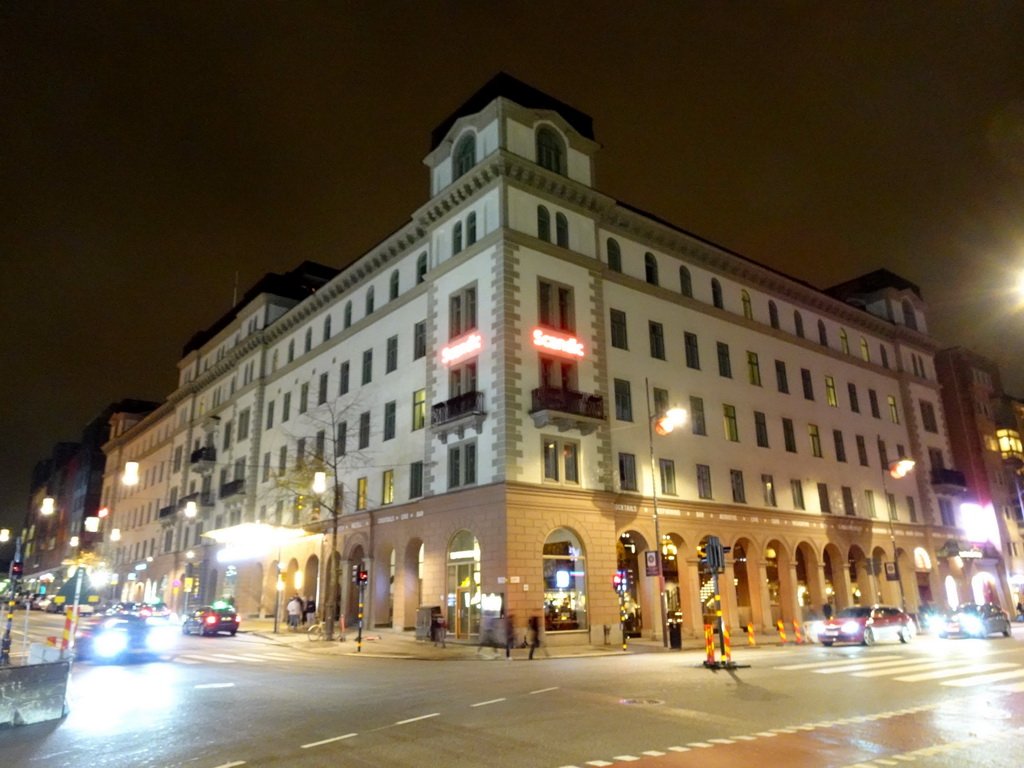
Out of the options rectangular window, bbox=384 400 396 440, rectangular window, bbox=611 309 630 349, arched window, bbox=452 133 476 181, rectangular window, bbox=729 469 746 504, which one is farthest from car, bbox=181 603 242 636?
rectangular window, bbox=729 469 746 504

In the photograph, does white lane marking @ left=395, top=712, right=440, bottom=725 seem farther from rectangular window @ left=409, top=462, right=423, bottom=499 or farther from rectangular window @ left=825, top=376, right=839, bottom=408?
rectangular window @ left=825, top=376, right=839, bottom=408

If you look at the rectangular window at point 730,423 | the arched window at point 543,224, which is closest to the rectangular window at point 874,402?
the rectangular window at point 730,423

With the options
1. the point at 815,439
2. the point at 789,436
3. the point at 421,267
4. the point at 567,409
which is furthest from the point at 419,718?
the point at 815,439

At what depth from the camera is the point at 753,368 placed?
43.3 metres

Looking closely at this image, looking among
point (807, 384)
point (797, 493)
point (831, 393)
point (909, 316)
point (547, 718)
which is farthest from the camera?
point (909, 316)

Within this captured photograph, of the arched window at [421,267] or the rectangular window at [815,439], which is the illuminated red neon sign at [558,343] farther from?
the rectangular window at [815,439]

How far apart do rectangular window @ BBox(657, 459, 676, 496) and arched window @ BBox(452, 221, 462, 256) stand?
14.4m

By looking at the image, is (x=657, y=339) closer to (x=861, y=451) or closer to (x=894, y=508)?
(x=861, y=451)

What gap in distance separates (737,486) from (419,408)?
17904 mm

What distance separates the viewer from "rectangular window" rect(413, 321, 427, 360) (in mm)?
37344

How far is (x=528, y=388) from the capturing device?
3112cm

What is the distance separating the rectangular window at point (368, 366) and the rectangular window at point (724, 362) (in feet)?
64.9

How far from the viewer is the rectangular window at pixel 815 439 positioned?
45156 millimetres

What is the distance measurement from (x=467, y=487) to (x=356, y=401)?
1329cm
